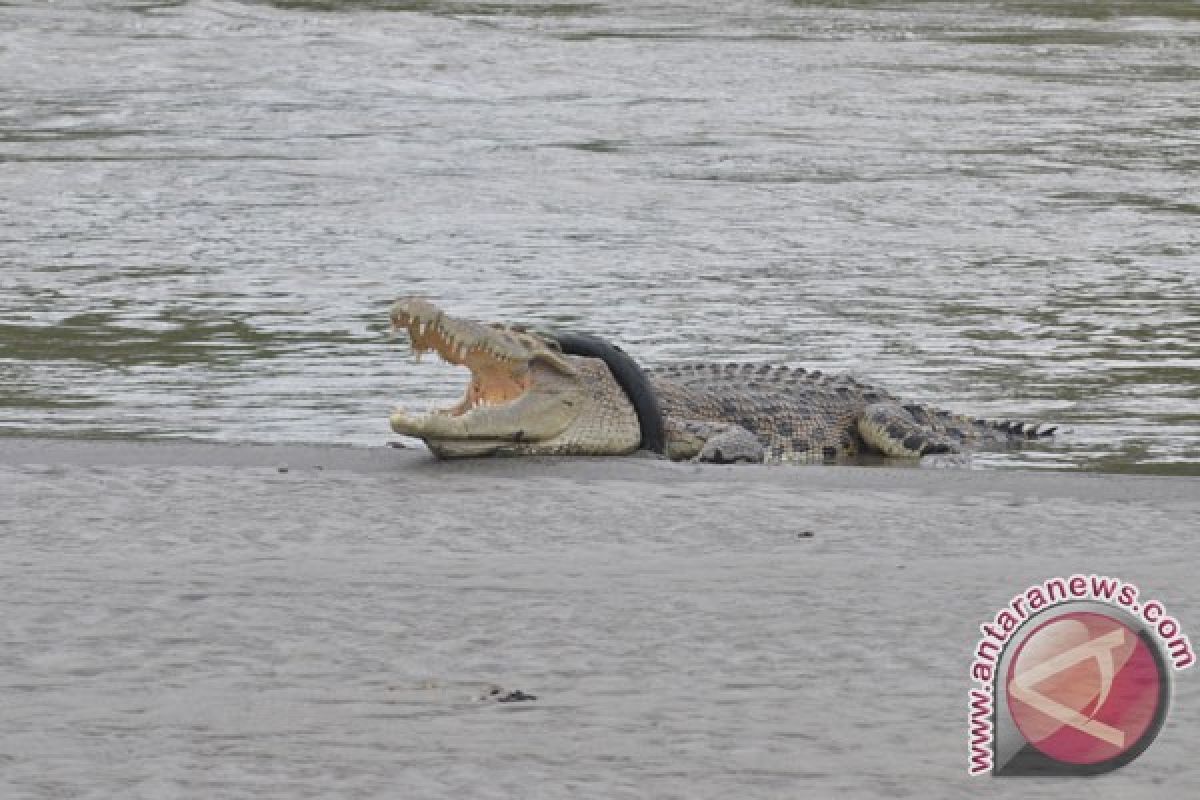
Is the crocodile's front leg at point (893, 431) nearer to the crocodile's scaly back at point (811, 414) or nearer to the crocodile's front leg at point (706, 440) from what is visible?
the crocodile's scaly back at point (811, 414)

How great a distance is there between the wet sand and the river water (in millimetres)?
1702

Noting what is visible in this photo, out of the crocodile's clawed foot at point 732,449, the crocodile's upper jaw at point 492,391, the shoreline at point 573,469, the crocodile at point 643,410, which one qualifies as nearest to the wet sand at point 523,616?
the shoreline at point 573,469

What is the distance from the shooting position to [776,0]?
1347 inches

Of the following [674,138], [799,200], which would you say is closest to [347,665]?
[799,200]

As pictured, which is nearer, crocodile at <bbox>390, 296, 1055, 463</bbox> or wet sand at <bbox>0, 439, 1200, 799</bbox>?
wet sand at <bbox>0, 439, 1200, 799</bbox>

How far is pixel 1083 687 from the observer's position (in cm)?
407

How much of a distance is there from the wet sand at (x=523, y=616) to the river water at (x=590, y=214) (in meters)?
1.70

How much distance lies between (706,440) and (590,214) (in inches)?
266

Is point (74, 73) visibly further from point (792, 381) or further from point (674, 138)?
point (792, 381)

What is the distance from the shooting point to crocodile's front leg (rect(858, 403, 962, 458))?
9320 millimetres

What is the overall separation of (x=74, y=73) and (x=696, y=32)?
7.96m

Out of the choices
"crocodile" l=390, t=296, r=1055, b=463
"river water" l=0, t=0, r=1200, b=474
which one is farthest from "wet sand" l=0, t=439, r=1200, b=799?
"river water" l=0, t=0, r=1200, b=474

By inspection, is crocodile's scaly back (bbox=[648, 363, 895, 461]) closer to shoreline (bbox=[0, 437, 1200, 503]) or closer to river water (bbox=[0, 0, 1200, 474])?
river water (bbox=[0, 0, 1200, 474])

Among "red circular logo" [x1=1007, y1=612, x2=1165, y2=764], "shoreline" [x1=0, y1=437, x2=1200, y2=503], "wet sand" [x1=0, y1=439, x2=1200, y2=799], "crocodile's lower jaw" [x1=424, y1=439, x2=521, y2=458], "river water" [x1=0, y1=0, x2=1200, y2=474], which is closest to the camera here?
"red circular logo" [x1=1007, y1=612, x2=1165, y2=764]
